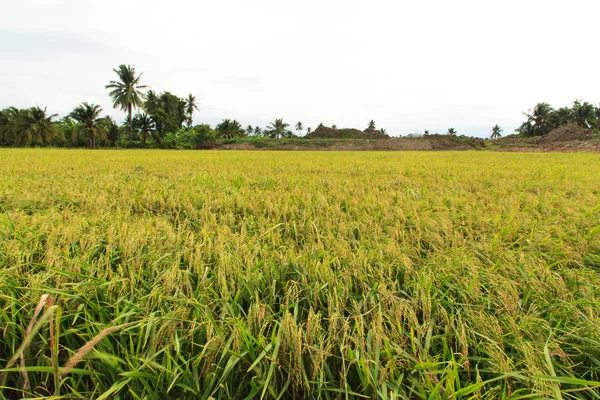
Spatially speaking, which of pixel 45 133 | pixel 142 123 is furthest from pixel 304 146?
pixel 45 133

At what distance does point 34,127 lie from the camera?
29.3 metres

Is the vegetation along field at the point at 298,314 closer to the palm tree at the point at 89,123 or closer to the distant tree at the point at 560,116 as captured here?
the palm tree at the point at 89,123

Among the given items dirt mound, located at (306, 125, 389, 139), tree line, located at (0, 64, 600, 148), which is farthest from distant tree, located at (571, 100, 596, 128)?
dirt mound, located at (306, 125, 389, 139)

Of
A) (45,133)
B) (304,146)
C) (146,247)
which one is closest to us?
(146,247)

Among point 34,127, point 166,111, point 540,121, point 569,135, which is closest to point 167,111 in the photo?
point 166,111

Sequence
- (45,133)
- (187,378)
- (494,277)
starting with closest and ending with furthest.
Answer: (187,378) < (494,277) < (45,133)

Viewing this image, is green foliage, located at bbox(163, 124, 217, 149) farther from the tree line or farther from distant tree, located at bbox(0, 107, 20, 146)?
distant tree, located at bbox(0, 107, 20, 146)

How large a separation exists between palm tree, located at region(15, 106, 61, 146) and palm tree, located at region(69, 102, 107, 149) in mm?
2636

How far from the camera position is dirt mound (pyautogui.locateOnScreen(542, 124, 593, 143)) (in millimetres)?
24641

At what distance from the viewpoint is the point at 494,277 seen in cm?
103

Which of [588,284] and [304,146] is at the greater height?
[304,146]

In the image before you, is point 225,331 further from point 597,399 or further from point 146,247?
Result: point 597,399

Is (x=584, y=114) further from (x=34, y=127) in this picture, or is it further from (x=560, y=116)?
(x=34, y=127)

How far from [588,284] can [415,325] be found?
0.88 meters
